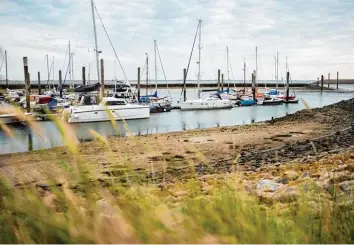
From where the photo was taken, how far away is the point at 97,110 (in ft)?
61.4

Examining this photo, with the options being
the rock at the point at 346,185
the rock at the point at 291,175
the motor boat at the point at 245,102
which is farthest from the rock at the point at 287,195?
the motor boat at the point at 245,102

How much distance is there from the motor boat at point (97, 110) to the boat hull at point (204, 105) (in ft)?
21.8

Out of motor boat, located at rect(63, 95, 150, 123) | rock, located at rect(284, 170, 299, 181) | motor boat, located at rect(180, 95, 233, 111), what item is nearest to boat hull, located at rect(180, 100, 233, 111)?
motor boat, located at rect(180, 95, 233, 111)

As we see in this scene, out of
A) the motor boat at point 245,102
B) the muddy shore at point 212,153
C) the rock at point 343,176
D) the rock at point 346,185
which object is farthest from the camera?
the motor boat at point 245,102

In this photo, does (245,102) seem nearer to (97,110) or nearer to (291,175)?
(97,110)

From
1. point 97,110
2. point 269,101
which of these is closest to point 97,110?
point 97,110

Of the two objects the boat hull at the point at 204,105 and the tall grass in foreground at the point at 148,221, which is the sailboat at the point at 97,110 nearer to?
the boat hull at the point at 204,105

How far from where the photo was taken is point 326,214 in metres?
1.44

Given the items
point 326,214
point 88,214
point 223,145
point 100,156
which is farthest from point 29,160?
point 326,214

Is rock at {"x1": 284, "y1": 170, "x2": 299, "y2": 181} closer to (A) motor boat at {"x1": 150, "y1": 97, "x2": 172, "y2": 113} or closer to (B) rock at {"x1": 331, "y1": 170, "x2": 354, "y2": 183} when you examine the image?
(B) rock at {"x1": 331, "y1": 170, "x2": 354, "y2": 183}

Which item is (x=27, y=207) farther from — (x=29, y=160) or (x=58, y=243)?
(x=29, y=160)

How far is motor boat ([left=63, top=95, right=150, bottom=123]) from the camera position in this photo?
1852 cm

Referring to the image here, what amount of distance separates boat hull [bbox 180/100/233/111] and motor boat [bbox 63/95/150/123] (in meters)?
6.65

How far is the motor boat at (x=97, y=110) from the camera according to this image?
18.5 metres
